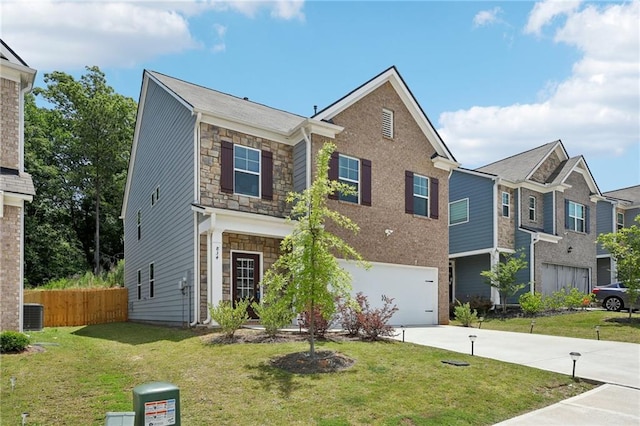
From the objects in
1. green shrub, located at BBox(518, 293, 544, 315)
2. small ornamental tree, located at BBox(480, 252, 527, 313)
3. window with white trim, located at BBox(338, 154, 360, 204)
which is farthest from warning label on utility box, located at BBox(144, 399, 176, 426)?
small ornamental tree, located at BBox(480, 252, 527, 313)

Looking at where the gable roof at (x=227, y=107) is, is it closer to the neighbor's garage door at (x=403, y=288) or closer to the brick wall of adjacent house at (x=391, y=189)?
the brick wall of adjacent house at (x=391, y=189)

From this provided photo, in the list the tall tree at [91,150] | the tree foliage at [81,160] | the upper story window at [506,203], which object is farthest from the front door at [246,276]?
the tall tree at [91,150]

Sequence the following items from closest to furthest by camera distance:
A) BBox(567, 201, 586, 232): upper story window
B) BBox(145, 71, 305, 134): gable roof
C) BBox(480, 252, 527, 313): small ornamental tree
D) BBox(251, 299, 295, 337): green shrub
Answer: BBox(251, 299, 295, 337): green shrub < BBox(145, 71, 305, 134): gable roof < BBox(480, 252, 527, 313): small ornamental tree < BBox(567, 201, 586, 232): upper story window

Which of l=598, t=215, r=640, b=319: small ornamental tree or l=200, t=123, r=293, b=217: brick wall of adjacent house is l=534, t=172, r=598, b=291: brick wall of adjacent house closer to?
l=598, t=215, r=640, b=319: small ornamental tree

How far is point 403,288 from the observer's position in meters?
17.5

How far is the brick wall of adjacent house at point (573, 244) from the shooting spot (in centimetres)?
2444

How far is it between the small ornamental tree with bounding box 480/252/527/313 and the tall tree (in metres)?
25.6

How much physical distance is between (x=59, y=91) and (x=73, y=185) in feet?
22.3

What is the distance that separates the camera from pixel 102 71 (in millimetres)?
37594

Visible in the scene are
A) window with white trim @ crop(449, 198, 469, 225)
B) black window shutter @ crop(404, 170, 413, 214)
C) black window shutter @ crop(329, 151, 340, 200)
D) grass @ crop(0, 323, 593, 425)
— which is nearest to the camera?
grass @ crop(0, 323, 593, 425)

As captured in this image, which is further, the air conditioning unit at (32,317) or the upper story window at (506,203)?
the upper story window at (506,203)

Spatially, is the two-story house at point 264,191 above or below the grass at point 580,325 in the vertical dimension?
above

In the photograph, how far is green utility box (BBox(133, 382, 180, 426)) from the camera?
5.15 metres

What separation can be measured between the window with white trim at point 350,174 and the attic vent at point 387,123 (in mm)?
1748
